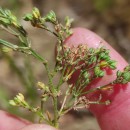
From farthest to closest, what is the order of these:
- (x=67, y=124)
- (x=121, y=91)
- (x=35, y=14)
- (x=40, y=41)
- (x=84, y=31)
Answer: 1. (x=40, y=41)
2. (x=67, y=124)
3. (x=84, y=31)
4. (x=121, y=91)
5. (x=35, y=14)

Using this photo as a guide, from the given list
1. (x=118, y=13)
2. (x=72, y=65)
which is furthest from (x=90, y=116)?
(x=72, y=65)

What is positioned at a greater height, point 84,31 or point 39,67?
point 39,67

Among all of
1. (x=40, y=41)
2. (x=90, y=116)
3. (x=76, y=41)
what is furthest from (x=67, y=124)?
(x=76, y=41)

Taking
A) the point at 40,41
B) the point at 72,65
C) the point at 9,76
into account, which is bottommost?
the point at 72,65

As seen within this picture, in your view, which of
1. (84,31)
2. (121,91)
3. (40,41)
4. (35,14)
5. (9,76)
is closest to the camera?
(35,14)

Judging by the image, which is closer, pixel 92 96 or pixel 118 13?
pixel 92 96

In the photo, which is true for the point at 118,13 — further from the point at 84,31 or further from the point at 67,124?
the point at 84,31
